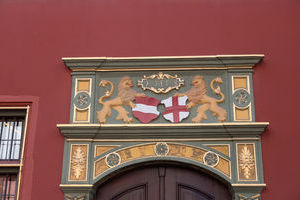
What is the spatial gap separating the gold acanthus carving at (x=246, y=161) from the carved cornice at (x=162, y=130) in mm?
232

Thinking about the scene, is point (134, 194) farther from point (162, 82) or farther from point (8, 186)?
point (8, 186)

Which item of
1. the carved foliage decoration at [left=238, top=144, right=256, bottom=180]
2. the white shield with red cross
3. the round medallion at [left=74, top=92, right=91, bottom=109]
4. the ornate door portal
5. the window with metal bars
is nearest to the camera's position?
the carved foliage decoration at [left=238, top=144, right=256, bottom=180]

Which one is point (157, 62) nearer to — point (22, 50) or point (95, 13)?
point (95, 13)

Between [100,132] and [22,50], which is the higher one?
[22,50]

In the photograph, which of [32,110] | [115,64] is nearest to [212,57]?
[115,64]

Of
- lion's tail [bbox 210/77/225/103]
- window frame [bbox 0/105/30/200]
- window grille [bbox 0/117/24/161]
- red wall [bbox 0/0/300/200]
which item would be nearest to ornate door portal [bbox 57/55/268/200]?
lion's tail [bbox 210/77/225/103]

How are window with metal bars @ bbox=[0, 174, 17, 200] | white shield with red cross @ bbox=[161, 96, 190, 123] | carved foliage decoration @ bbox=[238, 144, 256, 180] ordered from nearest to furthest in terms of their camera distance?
carved foliage decoration @ bbox=[238, 144, 256, 180] → window with metal bars @ bbox=[0, 174, 17, 200] → white shield with red cross @ bbox=[161, 96, 190, 123]

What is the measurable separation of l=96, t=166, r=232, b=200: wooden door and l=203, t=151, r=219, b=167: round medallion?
9.2 inches

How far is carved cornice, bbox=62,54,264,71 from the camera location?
718 centimetres

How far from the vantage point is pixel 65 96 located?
7.20 m

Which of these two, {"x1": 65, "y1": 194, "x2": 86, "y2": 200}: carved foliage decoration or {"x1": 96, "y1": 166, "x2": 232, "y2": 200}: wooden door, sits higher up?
{"x1": 96, "y1": 166, "x2": 232, "y2": 200}: wooden door

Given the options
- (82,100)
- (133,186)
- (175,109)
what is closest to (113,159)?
(133,186)

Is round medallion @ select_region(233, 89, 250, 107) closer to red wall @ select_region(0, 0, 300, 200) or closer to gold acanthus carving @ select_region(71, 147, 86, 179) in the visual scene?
red wall @ select_region(0, 0, 300, 200)

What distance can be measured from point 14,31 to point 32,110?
4.10 feet
